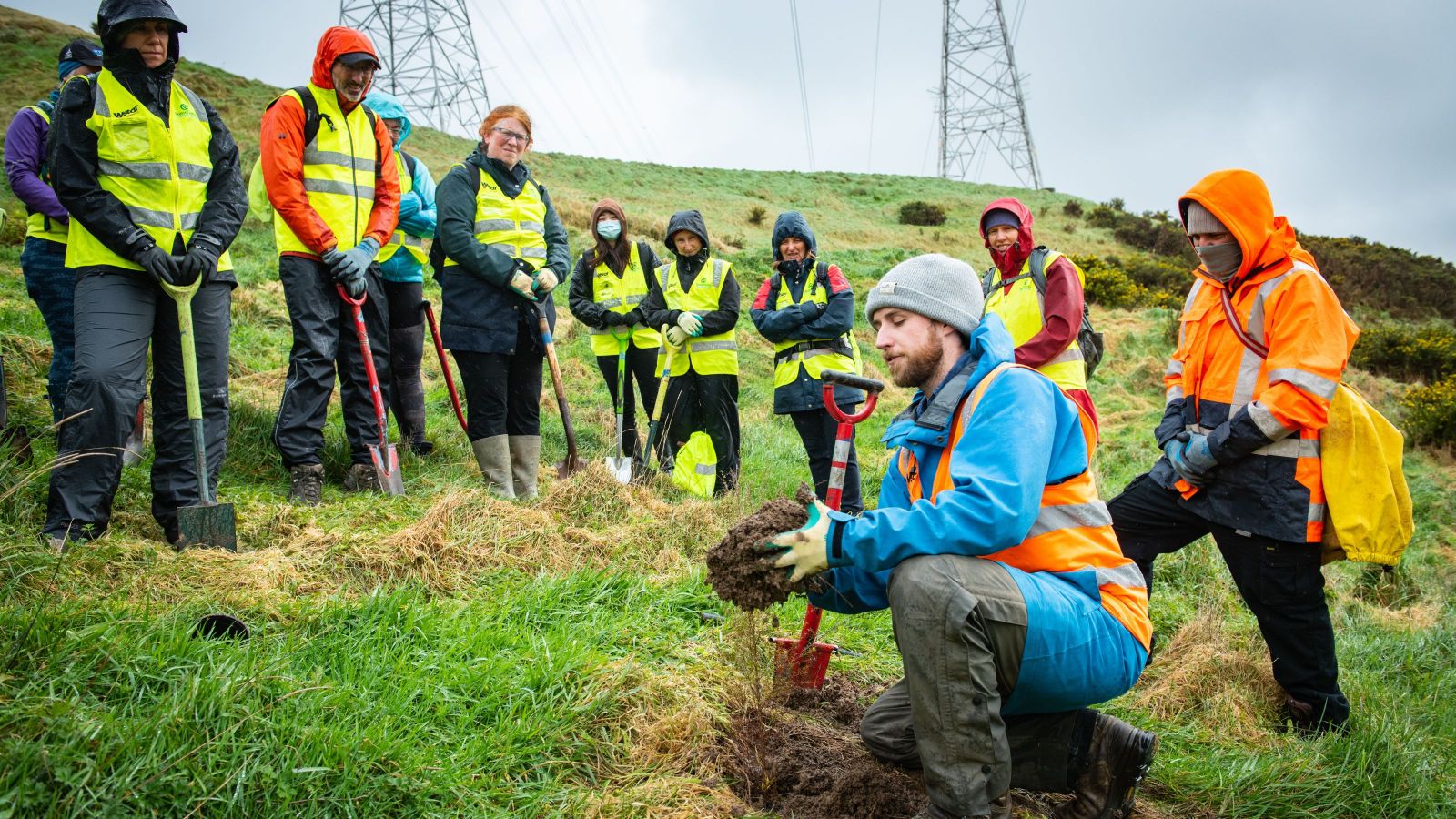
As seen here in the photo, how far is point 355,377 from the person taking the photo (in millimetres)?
5113

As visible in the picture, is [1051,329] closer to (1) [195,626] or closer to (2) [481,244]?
(2) [481,244]

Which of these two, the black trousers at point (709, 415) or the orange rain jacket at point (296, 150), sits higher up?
the orange rain jacket at point (296, 150)

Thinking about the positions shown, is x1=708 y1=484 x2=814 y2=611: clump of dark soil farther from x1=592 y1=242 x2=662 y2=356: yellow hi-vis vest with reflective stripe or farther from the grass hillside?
x1=592 y1=242 x2=662 y2=356: yellow hi-vis vest with reflective stripe

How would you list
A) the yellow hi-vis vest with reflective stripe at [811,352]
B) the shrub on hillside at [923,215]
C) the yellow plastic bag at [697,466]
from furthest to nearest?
1. the shrub on hillside at [923,215]
2. the yellow plastic bag at [697,466]
3. the yellow hi-vis vest with reflective stripe at [811,352]

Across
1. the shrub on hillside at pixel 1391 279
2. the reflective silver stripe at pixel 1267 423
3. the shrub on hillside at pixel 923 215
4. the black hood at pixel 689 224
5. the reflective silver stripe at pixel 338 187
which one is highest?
the shrub on hillside at pixel 923 215

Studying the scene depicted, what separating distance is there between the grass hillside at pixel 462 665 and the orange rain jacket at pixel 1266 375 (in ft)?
3.02

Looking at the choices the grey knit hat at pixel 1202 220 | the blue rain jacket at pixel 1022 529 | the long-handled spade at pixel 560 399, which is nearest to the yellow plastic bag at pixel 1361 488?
the grey knit hat at pixel 1202 220

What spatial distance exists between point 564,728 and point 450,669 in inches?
18.6

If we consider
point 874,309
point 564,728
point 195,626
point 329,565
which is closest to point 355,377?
point 329,565

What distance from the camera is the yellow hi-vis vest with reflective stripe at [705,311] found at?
668 cm

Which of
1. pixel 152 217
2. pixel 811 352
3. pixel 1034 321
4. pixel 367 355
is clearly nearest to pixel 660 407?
pixel 811 352

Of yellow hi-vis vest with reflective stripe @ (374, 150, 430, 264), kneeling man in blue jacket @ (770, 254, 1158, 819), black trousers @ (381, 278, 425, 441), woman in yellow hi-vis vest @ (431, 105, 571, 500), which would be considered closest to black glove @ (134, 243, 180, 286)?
woman in yellow hi-vis vest @ (431, 105, 571, 500)

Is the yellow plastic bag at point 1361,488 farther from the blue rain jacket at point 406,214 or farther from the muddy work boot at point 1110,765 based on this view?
the blue rain jacket at point 406,214

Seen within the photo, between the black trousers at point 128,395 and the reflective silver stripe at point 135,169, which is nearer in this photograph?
the black trousers at point 128,395
